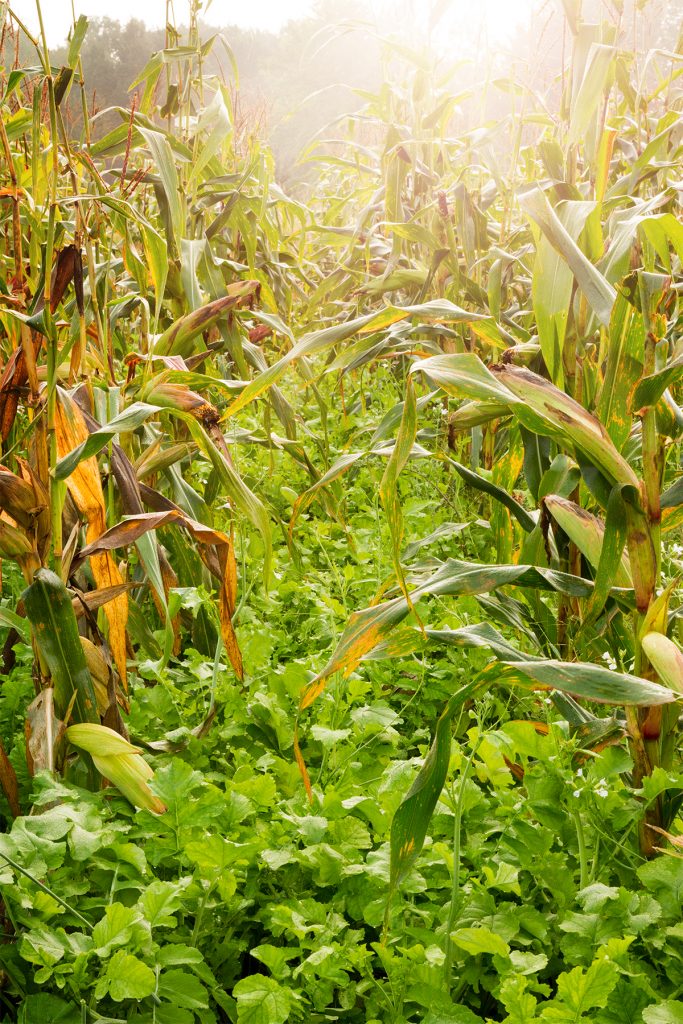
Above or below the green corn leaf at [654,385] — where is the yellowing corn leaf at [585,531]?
below

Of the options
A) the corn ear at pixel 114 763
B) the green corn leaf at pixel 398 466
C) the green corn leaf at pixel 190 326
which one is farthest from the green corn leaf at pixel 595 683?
the green corn leaf at pixel 190 326

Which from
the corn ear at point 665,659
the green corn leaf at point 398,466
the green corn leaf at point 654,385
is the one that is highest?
the green corn leaf at point 654,385

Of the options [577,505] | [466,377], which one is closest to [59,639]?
[466,377]

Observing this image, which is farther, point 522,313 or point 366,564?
point 522,313

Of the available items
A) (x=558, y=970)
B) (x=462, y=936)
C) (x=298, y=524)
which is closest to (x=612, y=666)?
(x=558, y=970)

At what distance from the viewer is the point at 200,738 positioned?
1.31 metres

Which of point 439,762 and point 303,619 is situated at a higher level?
point 439,762

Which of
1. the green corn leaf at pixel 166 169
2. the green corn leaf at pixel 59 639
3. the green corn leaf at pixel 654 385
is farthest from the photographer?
the green corn leaf at pixel 166 169

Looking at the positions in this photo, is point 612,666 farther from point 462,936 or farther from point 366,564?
point 366,564

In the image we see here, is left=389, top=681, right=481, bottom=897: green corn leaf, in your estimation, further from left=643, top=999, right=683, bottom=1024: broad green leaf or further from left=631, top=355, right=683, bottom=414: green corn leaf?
left=631, top=355, right=683, bottom=414: green corn leaf

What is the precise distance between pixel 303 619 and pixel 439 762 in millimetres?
1074

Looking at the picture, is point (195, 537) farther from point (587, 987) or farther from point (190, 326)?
point (587, 987)

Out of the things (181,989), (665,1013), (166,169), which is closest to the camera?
(665,1013)

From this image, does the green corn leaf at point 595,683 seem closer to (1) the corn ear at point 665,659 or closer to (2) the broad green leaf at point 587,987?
(1) the corn ear at point 665,659
